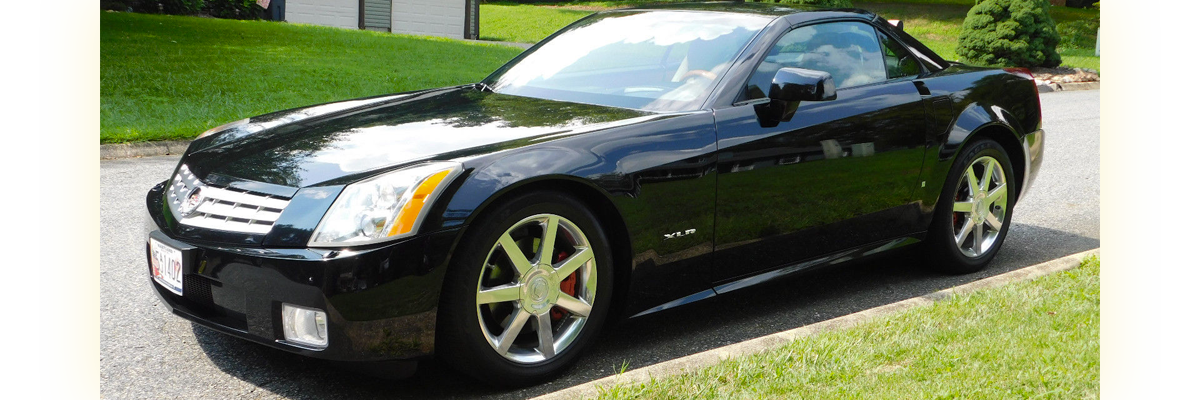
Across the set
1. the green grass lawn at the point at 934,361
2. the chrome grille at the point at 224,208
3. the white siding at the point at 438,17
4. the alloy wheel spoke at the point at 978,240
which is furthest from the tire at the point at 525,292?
the white siding at the point at 438,17

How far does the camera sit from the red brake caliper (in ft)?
11.8

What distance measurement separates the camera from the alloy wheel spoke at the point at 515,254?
11.1 feet

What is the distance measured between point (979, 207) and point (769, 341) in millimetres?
2162

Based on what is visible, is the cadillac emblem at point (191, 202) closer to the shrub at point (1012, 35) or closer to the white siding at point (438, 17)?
the shrub at point (1012, 35)

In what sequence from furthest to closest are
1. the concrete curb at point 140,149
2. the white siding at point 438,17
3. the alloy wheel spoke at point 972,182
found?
the white siding at point 438,17
the concrete curb at point 140,149
the alloy wheel spoke at point 972,182

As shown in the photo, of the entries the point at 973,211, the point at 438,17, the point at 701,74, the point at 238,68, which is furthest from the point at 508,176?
the point at 438,17

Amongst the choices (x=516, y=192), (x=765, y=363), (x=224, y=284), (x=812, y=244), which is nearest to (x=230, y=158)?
(x=224, y=284)

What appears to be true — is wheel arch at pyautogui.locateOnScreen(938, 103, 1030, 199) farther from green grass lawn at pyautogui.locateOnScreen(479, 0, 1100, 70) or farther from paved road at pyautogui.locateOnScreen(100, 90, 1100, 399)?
green grass lawn at pyautogui.locateOnScreen(479, 0, 1100, 70)

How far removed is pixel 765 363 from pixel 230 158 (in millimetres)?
2083

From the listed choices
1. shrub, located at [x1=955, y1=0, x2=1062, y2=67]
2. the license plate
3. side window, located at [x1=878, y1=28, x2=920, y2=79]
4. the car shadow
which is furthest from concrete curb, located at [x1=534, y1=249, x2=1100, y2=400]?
shrub, located at [x1=955, y1=0, x2=1062, y2=67]

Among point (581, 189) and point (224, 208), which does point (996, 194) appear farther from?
point (224, 208)

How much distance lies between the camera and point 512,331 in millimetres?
3488

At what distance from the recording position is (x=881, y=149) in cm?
464

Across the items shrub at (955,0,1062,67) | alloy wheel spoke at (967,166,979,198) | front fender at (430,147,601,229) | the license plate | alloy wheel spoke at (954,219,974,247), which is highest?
shrub at (955,0,1062,67)
